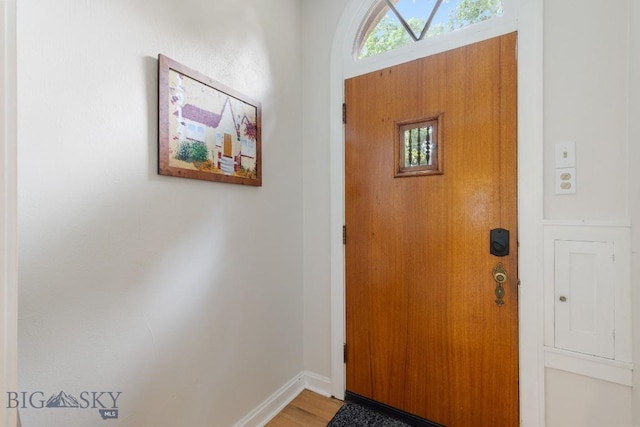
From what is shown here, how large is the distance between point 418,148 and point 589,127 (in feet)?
2.27

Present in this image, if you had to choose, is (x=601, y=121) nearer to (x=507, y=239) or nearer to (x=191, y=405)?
(x=507, y=239)

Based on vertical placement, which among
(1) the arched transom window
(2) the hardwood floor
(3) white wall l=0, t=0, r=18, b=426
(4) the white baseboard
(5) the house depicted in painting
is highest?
(1) the arched transom window

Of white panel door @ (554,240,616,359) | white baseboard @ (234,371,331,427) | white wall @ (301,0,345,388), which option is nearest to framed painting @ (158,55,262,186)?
white wall @ (301,0,345,388)

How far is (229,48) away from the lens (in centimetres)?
139

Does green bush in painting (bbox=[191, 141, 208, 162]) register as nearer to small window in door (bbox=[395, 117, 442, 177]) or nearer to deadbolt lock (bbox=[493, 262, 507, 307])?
small window in door (bbox=[395, 117, 442, 177])

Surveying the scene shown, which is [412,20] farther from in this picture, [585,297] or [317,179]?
[585,297]

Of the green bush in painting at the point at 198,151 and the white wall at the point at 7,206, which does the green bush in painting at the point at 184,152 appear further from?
the white wall at the point at 7,206

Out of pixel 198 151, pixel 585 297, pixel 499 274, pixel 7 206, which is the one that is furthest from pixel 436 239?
pixel 7 206

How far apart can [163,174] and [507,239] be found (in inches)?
61.2

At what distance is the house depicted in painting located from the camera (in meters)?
1.14

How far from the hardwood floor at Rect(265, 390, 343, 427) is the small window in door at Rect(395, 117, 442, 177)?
4.79 feet

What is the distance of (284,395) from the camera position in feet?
5.57

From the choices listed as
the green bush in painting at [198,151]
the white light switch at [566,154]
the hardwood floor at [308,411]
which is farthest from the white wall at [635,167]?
the green bush in painting at [198,151]

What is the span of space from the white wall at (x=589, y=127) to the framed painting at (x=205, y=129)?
56.0 inches
